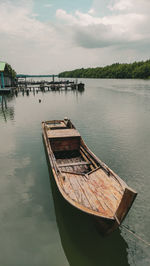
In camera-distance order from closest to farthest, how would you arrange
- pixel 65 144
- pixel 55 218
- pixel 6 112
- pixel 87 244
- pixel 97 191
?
1. pixel 87 244
2. pixel 97 191
3. pixel 55 218
4. pixel 65 144
5. pixel 6 112

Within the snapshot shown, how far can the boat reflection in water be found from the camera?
6863 millimetres

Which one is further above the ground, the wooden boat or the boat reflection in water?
the wooden boat

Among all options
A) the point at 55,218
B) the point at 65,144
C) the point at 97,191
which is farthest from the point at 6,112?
the point at 97,191

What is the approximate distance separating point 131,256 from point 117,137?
14460 mm

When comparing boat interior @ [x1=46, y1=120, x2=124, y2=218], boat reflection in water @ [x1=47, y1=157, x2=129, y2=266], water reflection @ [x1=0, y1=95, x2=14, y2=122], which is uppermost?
water reflection @ [x1=0, y1=95, x2=14, y2=122]

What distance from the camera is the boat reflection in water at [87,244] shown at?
6.86 meters

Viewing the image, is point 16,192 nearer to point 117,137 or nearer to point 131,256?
point 131,256

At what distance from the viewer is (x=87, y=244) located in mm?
7441

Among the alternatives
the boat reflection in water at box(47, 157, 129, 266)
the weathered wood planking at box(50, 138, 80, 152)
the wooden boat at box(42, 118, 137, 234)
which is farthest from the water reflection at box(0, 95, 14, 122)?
the boat reflection in water at box(47, 157, 129, 266)

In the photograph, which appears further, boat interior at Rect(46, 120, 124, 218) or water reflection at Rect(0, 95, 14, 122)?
water reflection at Rect(0, 95, 14, 122)

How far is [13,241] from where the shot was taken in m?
7.78

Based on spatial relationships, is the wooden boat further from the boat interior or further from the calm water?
the calm water

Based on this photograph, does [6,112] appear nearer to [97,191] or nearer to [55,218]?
[55,218]

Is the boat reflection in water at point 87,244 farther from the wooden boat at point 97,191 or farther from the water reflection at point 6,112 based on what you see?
the water reflection at point 6,112
